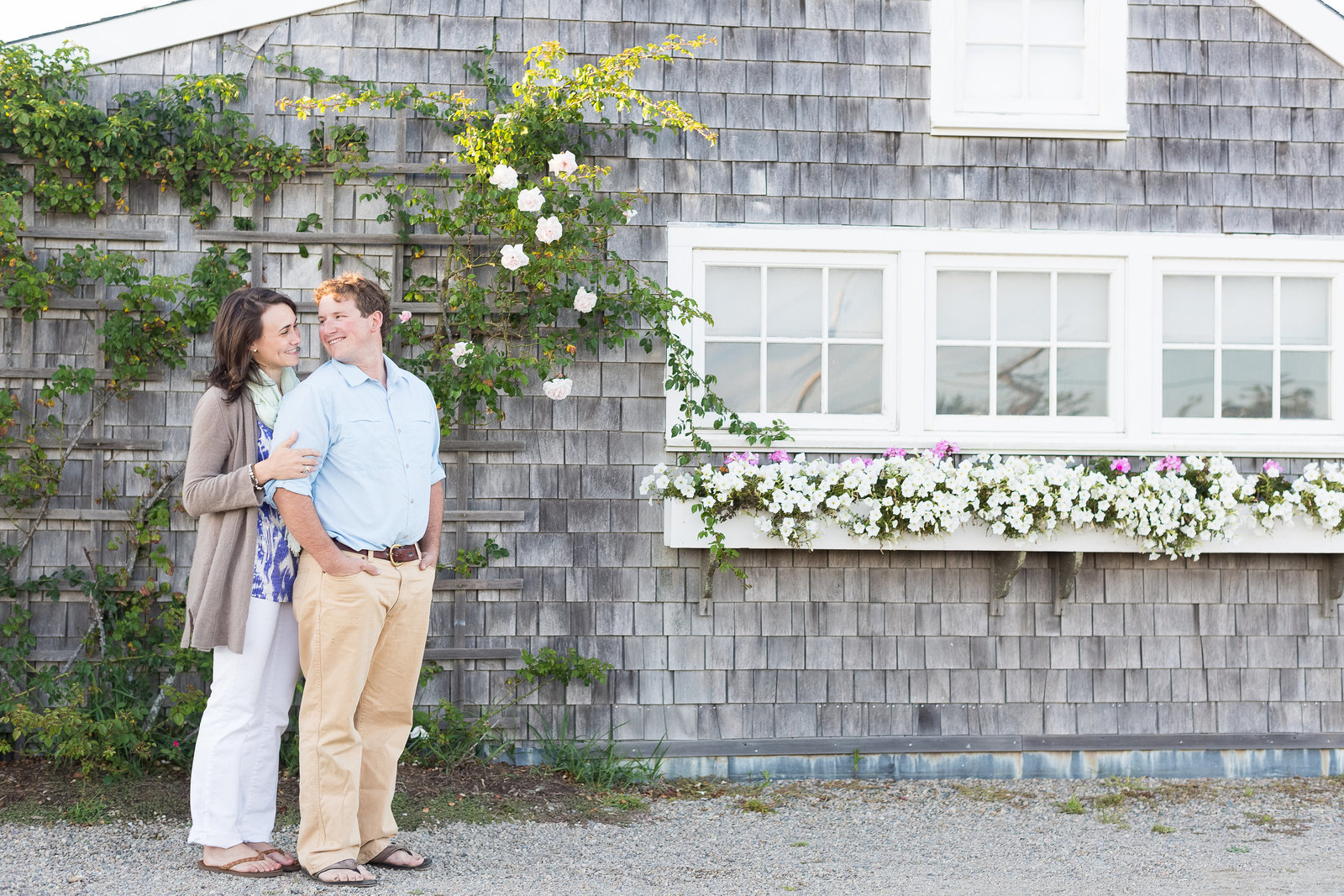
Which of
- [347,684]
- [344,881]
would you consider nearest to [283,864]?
[344,881]

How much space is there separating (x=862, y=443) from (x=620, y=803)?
5.40 feet

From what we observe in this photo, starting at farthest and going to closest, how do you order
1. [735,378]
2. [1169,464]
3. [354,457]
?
1. [735,378]
2. [1169,464]
3. [354,457]

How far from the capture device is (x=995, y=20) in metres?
4.52

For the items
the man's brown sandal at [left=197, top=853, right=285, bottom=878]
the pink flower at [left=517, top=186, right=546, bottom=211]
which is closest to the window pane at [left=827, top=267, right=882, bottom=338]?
the pink flower at [left=517, top=186, right=546, bottom=211]

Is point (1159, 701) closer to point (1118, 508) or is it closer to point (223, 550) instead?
point (1118, 508)

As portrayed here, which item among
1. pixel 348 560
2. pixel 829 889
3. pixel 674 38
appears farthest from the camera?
pixel 674 38

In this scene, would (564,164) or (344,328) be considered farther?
(564,164)

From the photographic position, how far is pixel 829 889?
3121 millimetres

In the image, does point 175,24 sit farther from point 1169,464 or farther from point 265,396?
point 1169,464

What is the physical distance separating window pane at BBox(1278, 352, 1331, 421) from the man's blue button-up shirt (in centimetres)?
363

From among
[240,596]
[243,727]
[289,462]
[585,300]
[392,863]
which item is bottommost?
[392,863]

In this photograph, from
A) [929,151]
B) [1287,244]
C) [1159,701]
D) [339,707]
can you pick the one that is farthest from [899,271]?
[339,707]

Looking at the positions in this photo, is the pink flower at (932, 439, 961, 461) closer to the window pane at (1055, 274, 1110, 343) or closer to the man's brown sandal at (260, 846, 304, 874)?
the window pane at (1055, 274, 1110, 343)

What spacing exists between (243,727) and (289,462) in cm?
76
